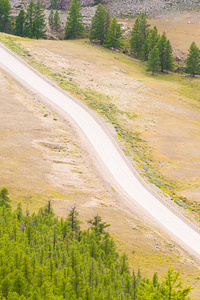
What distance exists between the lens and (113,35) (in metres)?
92.1

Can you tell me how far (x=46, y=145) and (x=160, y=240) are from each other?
18.3 m

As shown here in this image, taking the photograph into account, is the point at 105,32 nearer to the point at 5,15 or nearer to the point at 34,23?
the point at 34,23

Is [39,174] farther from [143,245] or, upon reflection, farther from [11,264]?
[11,264]

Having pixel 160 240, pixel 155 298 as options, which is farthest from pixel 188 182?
pixel 155 298

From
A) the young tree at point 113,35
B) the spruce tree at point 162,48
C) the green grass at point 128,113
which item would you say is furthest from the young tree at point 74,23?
the spruce tree at point 162,48

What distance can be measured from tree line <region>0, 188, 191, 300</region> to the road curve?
14.5 metres

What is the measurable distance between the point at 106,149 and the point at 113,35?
190 feet

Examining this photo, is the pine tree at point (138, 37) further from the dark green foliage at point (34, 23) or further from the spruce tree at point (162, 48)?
the dark green foliage at point (34, 23)

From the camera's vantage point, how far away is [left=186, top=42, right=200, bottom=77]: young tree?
85.6 m

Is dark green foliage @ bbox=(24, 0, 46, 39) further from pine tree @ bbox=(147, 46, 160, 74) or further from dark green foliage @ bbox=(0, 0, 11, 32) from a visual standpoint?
pine tree @ bbox=(147, 46, 160, 74)

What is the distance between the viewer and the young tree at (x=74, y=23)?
97062 mm

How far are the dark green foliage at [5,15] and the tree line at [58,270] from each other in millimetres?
88892

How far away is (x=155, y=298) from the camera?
1256cm

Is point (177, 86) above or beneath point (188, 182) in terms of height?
above
